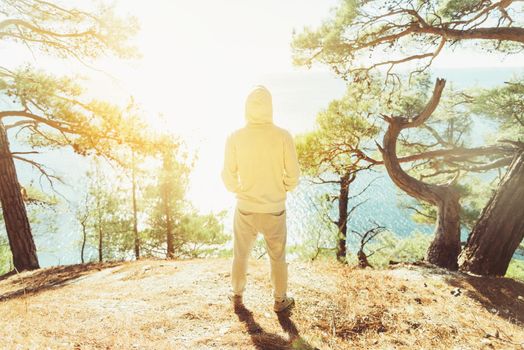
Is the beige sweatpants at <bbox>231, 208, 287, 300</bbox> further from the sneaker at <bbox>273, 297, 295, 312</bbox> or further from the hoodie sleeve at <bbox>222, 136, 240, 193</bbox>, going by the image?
the hoodie sleeve at <bbox>222, 136, 240, 193</bbox>

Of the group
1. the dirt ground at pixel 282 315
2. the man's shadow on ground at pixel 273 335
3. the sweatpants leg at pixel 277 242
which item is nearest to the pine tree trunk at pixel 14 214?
the dirt ground at pixel 282 315

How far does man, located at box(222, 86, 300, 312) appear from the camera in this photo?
10.9 ft

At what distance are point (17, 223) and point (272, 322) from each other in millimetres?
7462

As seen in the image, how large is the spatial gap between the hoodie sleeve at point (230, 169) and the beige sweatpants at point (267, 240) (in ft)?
0.87

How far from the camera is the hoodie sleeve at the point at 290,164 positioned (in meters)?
3.35

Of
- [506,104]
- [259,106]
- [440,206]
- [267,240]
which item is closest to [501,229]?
[440,206]

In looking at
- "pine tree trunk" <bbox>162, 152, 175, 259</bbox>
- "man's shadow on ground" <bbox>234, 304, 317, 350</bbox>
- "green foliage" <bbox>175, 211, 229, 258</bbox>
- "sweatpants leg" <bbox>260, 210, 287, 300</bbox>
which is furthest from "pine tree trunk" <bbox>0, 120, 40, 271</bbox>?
"green foliage" <bbox>175, 211, 229, 258</bbox>

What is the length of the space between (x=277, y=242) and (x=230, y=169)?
931mm

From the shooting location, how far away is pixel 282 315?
348 centimetres

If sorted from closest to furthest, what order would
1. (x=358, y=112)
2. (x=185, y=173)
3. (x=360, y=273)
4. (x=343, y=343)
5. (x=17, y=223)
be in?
(x=343, y=343)
(x=360, y=273)
(x=17, y=223)
(x=358, y=112)
(x=185, y=173)

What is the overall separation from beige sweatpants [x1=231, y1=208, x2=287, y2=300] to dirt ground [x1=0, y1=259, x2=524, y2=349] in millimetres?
397

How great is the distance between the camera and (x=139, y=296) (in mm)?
4148

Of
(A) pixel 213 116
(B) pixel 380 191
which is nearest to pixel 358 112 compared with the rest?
(B) pixel 380 191

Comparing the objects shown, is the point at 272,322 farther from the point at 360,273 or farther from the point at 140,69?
the point at 140,69
